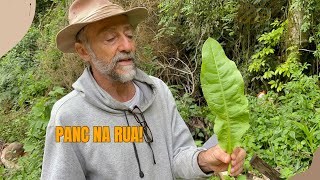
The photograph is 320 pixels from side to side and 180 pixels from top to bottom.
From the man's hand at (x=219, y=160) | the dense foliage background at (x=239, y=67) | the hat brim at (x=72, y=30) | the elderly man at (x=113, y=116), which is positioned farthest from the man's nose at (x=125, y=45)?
the dense foliage background at (x=239, y=67)

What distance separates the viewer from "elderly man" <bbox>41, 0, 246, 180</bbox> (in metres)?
1.89

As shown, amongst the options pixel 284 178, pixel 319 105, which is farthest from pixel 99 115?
pixel 319 105

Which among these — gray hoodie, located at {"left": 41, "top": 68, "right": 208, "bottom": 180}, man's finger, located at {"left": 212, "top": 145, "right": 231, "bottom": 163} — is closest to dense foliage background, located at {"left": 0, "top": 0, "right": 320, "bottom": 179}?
gray hoodie, located at {"left": 41, "top": 68, "right": 208, "bottom": 180}

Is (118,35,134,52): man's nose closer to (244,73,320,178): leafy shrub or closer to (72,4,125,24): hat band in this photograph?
(72,4,125,24): hat band

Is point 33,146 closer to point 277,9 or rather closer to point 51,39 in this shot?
point 51,39

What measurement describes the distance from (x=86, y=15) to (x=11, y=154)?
4271 mm

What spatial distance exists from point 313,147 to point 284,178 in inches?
19.3

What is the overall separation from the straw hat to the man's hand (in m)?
0.76

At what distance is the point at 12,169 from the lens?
5.20m

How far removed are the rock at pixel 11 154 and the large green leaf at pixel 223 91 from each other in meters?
4.64

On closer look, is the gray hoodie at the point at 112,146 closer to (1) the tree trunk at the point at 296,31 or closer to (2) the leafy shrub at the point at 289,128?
(2) the leafy shrub at the point at 289,128

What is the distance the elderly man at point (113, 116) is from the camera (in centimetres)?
189

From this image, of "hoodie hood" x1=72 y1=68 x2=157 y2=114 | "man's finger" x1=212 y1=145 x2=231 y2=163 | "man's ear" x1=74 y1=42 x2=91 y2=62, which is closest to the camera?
"man's finger" x1=212 y1=145 x2=231 y2=163

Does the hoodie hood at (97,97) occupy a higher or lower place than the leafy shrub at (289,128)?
higher
